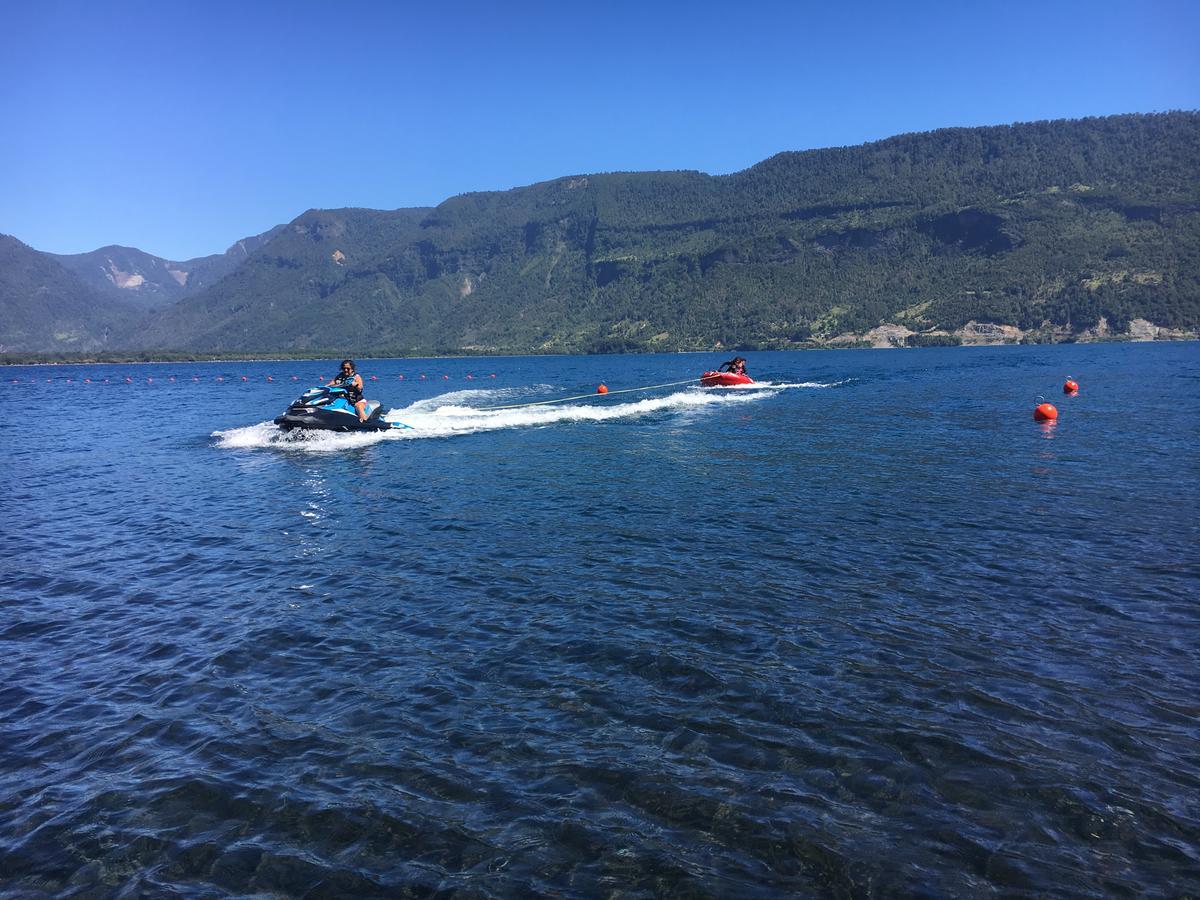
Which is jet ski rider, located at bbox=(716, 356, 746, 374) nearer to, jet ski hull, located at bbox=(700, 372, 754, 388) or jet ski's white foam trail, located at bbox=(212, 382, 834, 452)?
jet ski hull, located at bbox=(700, 372, 754, 388)

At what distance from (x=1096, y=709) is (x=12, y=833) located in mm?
11386

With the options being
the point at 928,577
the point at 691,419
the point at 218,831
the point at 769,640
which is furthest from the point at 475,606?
the point at 691,419

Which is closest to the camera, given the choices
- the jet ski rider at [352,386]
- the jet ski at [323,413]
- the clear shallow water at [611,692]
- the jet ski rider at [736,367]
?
the clear shallow water at [611,692]

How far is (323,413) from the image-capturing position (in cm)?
3375

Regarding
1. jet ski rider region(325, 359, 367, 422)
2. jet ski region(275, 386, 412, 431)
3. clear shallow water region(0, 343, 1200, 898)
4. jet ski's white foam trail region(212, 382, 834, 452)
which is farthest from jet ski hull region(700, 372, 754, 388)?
clear shallow water region(0, 343, 1200, 898)

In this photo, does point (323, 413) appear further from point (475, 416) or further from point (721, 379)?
point (721, 379)

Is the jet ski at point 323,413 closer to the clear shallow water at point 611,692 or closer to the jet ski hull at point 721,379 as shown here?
the clear shallow water at point 611,692

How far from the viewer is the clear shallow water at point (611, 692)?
591 centimetres

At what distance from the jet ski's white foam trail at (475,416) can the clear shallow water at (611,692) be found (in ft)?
41.9

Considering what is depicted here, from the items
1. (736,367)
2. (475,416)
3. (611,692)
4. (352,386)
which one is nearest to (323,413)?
(352,386)

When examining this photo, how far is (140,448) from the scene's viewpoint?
3419 centimetres

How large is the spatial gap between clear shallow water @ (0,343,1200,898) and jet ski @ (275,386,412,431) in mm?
12781

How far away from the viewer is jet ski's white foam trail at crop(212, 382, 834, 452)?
110 ft

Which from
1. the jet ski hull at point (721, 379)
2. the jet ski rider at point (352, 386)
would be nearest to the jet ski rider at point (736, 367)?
the jet ski hull at point (721, 379)
